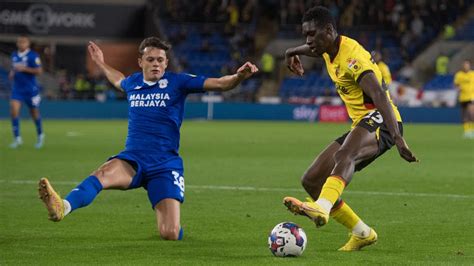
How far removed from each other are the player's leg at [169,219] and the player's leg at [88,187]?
0.46 metres

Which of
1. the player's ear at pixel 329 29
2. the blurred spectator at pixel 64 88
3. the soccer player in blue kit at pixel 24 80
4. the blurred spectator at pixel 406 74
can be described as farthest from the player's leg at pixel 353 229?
the blurred spectator at pixel 406 74

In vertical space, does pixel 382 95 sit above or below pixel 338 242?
above

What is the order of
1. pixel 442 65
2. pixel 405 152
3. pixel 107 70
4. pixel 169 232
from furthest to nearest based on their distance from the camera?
pixel 442 65 < pixel 107 70 < pixel 169 232 < pixel 405 152

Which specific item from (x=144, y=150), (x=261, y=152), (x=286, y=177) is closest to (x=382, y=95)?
(x=144, y=150)

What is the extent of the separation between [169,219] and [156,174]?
0.45m

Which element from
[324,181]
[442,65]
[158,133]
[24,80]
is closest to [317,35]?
[324,181]

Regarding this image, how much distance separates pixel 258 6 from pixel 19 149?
28.7 m

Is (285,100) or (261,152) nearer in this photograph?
(261,152)

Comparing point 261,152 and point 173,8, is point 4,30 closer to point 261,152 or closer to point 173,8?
point 173,8

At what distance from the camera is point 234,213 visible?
38.4ft

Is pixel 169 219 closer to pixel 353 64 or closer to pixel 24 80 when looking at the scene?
pixel 353 64

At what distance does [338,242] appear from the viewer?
9484 millimetres

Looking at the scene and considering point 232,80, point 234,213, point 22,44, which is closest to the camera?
point 232,80

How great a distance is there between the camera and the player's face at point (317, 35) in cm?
875
